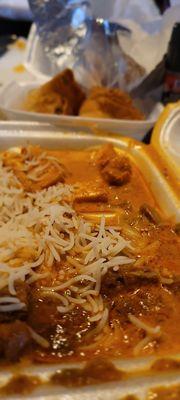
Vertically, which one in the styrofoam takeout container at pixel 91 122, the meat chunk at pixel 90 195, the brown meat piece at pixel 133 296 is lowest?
the brown meat piece at pixel 133 296

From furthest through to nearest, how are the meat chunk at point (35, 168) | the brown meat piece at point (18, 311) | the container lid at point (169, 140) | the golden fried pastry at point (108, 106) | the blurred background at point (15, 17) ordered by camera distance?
the blurred background at point (15, 17), the golden fried pastry at point (108, 106), the container lid at point (169, 140), the meat chunk at point (35, 168), the brown meat piece at point (18, 311)

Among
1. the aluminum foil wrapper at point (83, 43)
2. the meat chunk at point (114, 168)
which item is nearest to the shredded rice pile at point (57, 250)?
the meat chunk at point (114, 168)

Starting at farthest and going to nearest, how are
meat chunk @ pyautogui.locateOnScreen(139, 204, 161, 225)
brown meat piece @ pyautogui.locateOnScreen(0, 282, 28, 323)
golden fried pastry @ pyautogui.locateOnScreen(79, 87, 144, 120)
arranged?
golden fried pastry @ pyautogui.locateOnScreen(79, 87, 144, 120) → meat chunk @ pyautogui.locateOnScreen(139, 204, 161, 225) → brown meat piece @ pyautogui.locateOnScreen(0, 282, 28, 323)

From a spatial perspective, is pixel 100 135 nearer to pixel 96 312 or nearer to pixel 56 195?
pixel 56 195

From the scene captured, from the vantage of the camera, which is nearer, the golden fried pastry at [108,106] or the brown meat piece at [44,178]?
the brown meat piece at [44,178]

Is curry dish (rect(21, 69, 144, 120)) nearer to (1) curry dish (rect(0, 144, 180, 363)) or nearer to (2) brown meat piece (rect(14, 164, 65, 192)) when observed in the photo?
(2) brown meat piece (rect(14, 164, 65, 192))

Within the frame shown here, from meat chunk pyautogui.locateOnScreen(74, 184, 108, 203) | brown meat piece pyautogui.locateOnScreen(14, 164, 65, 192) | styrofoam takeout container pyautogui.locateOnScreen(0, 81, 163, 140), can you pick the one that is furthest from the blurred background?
meat chunk pyautogui.locateOnScreen(74, 184, 108, 203)

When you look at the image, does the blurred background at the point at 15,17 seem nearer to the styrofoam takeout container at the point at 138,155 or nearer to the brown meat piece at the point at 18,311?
the styrofoam takeout container at the point at 138,155

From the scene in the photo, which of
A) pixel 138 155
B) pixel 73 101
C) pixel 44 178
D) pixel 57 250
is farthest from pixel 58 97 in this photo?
pixel 57 250
